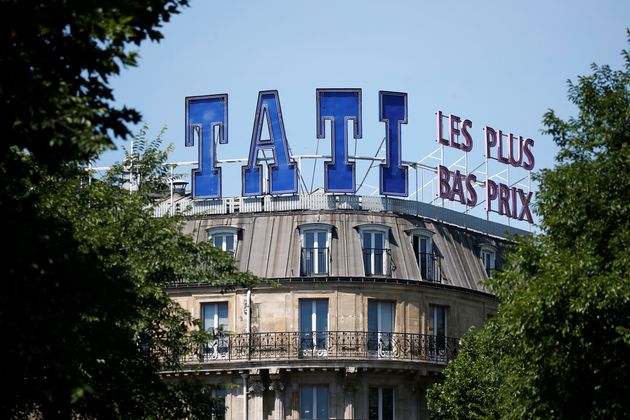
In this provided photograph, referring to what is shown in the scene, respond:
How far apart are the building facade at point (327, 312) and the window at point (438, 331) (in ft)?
0.15

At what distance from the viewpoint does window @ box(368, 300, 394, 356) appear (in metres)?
74.4

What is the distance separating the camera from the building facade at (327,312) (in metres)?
73.7

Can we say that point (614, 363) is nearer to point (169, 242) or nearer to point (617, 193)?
point (617, 193)

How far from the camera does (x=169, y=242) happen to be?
48.3 m

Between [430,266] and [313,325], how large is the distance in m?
6.44

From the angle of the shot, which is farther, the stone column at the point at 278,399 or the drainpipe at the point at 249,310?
the drainpipe at the point at 249,310

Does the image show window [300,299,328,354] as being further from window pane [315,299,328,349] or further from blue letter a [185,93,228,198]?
blue letter a [185,93,228,198]

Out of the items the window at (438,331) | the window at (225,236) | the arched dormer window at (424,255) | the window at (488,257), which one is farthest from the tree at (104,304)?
the window at (488,257)

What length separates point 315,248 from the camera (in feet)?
246

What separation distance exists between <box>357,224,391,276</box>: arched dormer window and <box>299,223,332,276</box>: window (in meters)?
1.64

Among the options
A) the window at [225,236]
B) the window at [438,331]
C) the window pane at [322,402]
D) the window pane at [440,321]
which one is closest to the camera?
the window pane at [322,402]

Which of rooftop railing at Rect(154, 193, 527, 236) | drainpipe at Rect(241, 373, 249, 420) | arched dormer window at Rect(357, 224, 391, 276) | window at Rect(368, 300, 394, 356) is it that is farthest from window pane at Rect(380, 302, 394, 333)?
drainpipe at Rect(241, 373, 249, 420)

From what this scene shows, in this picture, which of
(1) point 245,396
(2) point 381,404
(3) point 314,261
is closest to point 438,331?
(2) point 381,404

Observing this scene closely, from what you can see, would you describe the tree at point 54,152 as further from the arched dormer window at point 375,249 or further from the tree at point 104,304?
the arched dormer window at point 375,249
